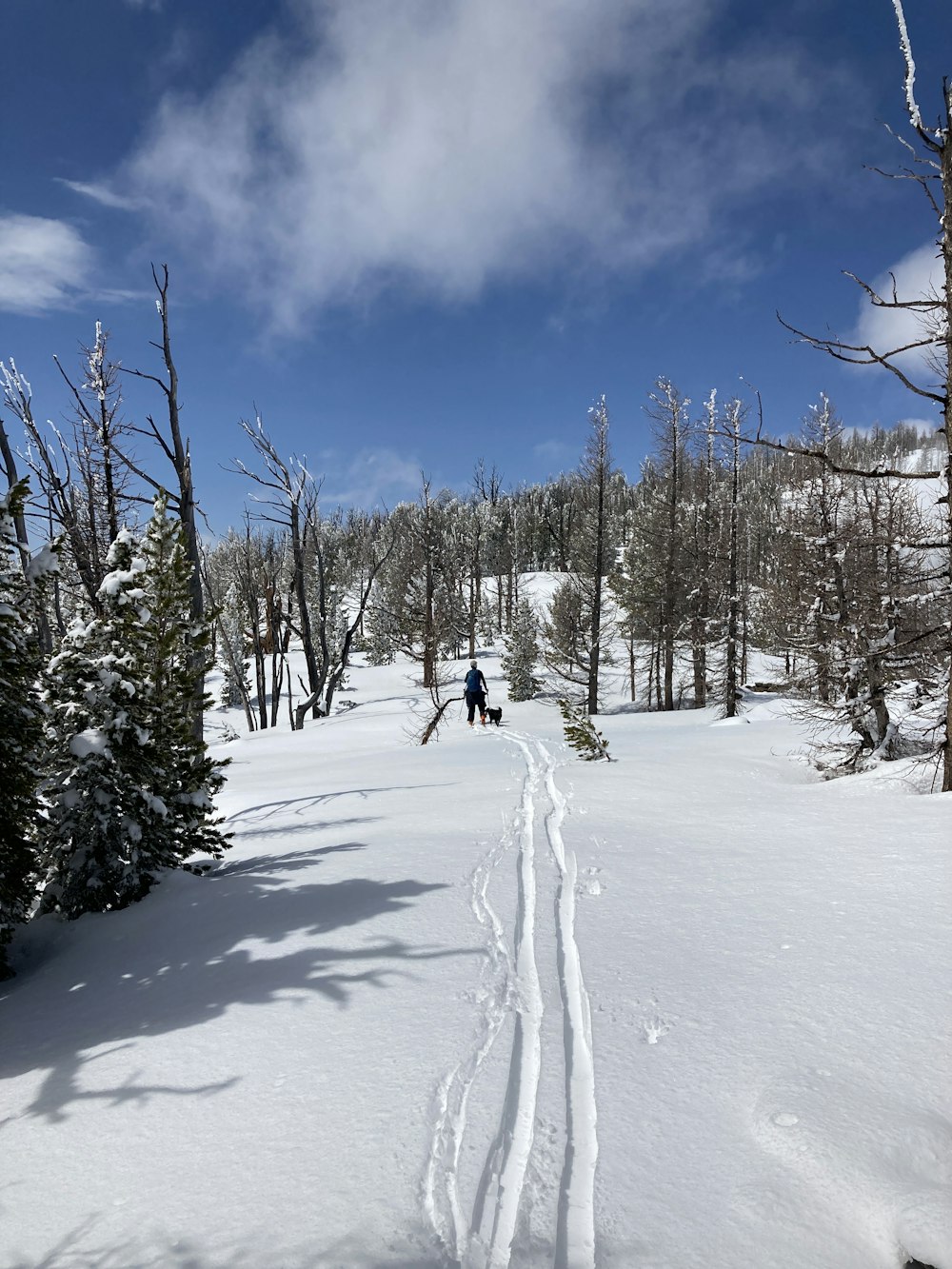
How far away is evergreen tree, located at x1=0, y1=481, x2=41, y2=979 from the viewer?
5191mm

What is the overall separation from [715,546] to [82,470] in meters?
20.4

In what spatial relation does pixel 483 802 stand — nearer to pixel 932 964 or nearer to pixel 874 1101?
pixel 932 964

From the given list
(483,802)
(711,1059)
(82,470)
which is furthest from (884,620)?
(82,470)

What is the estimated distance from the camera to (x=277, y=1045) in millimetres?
3252

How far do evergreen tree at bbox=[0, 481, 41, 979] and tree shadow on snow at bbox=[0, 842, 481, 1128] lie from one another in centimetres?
55

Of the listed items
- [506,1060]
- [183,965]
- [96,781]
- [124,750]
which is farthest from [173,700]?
[506,1060]

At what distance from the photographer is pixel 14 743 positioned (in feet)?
17.3

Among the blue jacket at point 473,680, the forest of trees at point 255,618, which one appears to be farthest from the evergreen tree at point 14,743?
the blue jacket at point 473,680

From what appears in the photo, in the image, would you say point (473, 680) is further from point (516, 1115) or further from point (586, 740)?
point (516, 1115)

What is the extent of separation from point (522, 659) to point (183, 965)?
27.1m

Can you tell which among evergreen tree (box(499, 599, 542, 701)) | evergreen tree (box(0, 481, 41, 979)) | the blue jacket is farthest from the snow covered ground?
evergreen tree (box(499, 599, 542, 701))

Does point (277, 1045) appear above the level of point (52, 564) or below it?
below

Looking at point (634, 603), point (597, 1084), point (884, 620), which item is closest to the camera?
point (597, 1084)

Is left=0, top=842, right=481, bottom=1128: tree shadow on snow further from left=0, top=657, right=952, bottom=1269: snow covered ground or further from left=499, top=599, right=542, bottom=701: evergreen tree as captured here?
left=499, top=599, right=542, bottom=701: evergreen tree
